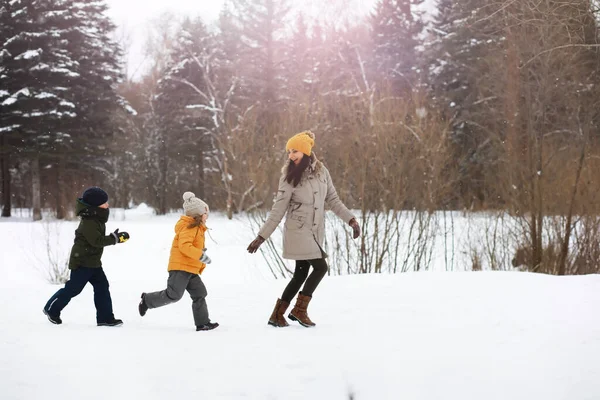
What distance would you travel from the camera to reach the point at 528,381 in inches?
156

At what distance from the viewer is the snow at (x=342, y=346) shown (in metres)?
3.89

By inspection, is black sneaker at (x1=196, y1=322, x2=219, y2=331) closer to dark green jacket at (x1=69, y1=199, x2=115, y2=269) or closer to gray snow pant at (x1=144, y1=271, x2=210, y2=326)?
gray snow pant at (x1=144, y1=271, x2=210, y2=326)

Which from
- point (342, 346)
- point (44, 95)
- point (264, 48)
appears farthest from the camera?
point (264, 48)

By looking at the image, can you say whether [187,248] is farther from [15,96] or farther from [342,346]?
[15,96]

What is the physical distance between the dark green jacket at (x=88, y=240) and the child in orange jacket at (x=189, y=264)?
66cm

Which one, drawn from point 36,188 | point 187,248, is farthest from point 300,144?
point 36,188

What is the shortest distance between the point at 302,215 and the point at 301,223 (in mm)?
80

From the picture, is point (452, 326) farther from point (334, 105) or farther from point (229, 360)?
point (334, 105)

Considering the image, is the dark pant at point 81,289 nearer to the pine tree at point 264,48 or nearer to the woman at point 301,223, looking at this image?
the woman at point 301,223

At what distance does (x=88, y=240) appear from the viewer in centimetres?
568

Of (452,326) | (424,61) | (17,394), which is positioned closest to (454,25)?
(424,61)

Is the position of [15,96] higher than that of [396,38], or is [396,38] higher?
[396,38]

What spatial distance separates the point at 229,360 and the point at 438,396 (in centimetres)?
157

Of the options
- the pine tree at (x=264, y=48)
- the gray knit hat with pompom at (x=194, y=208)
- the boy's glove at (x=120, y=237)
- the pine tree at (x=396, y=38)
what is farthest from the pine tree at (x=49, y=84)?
the gray knit hat with pompom at (x=194, y=208)
